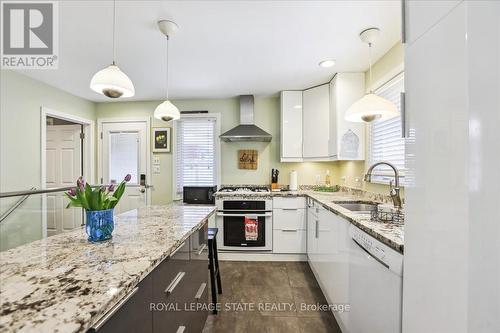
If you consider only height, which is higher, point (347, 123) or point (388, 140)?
point (347, 123)

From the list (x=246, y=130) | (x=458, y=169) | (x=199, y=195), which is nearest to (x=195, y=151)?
(x=199, y=195)

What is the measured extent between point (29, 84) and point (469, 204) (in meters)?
4.28

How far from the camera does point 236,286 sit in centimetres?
231

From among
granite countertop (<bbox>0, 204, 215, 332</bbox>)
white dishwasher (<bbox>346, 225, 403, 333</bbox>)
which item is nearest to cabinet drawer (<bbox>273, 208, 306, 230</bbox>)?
white dishwasher (<bbox>346, 225, 403, 333</bbox>)

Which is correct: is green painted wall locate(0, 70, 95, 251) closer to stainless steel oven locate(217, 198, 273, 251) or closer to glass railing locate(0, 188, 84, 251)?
glass railing locate(0, 188, 84, 251)

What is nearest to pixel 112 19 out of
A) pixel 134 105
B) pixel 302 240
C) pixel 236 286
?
pixel 134 105

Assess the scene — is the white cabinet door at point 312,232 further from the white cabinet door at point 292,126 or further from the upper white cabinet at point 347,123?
the white cabinet door at point 292,126

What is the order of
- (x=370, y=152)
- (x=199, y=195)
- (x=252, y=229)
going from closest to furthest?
(x=370, y=152) < (x=252, y=229) < (x=199, y=195)

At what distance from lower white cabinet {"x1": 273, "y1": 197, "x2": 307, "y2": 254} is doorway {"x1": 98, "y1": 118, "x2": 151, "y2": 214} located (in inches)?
90.9

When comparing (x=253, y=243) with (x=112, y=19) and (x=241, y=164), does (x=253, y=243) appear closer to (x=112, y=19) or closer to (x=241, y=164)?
(x=241, y=164)

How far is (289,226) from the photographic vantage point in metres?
2.94

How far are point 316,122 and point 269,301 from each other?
2.32 m

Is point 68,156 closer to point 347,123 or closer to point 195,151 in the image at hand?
point 195,151

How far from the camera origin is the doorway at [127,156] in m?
3.84
